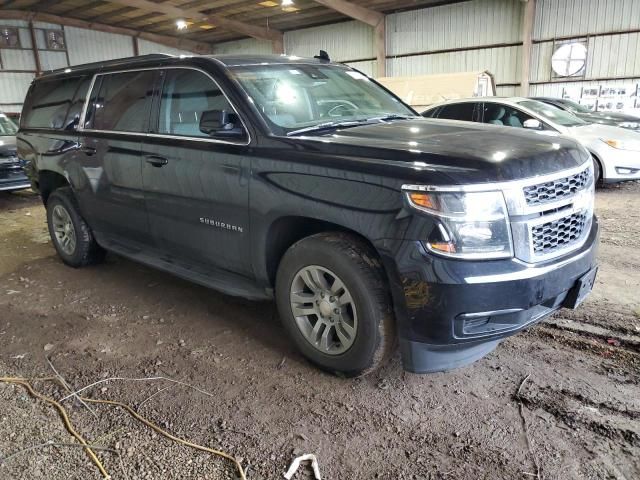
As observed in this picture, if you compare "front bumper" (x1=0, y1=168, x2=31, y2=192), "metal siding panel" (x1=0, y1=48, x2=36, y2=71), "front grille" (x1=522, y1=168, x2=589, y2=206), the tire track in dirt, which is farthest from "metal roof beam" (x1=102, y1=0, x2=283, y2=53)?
the tire track in dirt

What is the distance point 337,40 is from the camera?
814 inches

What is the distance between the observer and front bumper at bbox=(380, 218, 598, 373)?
233 centimetres

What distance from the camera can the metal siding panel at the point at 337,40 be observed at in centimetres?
1983

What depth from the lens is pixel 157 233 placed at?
3896mm

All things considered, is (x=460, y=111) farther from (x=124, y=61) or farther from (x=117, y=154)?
(x=117, y=154)

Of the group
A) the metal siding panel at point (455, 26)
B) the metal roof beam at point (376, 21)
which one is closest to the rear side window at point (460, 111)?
the metal siding panel at point (455, 26)

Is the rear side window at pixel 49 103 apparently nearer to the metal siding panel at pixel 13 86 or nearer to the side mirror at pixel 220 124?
the side mirror at pixel 220 124

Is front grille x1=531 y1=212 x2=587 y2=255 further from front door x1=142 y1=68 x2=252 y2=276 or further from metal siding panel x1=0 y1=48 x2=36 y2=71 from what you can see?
metal siding panel x1=0 y1=48 x2=36 y2=71

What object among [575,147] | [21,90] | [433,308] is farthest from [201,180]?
[21,90]

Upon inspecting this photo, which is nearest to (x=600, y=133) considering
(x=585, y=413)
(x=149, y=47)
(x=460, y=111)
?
(x=460, y=111)

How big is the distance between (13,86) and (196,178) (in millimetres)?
21282

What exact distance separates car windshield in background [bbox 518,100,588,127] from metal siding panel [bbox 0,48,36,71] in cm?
1975

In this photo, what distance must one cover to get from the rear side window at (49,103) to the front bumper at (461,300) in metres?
3.76

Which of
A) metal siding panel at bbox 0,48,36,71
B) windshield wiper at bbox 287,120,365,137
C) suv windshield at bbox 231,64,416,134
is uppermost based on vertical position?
metal siding panel at bbox 0,48,36,71
